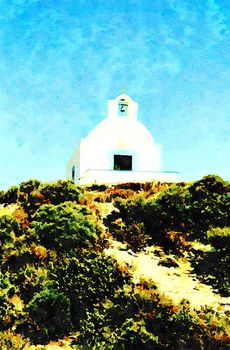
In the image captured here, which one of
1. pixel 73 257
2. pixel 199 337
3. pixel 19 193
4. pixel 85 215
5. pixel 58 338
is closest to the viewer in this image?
pixel 199 337

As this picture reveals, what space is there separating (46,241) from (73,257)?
249 cm

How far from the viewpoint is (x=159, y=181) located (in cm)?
2769

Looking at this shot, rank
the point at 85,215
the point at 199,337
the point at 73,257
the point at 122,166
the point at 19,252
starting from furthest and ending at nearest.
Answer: the point at 122,166 < the point at 85,215 < the point at 19,252 < the point at 73,257 < the point at 199,337

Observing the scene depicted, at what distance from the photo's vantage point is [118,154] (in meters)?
30.1

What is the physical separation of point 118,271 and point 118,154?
50.9 ft

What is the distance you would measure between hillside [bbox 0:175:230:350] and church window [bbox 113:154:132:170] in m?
5.61

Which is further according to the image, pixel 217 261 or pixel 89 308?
pixel 217 261

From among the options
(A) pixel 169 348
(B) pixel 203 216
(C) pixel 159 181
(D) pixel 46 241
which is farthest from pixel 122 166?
(A) pixel 169 348

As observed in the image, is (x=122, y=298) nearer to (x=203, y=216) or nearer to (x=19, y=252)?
(x=19, y=252)

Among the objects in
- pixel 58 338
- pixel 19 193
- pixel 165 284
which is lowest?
pixel 58 338

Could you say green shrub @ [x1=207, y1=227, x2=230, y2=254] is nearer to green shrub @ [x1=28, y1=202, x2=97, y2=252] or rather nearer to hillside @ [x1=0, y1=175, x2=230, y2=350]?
hillside @ [x1=0, y1=175, x2=230, y2=350]

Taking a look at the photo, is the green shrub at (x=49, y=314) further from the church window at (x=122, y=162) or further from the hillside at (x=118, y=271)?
the church window at (x=122, y=162)

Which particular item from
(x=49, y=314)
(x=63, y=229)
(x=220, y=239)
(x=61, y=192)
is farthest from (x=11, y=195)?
(x=49, y=314)

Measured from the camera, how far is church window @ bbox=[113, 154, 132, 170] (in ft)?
98.9
